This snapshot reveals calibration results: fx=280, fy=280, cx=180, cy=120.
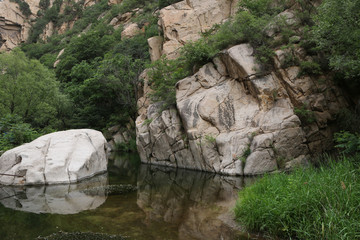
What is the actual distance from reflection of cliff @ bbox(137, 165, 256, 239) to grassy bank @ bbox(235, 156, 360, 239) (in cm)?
79

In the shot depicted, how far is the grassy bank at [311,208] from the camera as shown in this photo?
15.0ft

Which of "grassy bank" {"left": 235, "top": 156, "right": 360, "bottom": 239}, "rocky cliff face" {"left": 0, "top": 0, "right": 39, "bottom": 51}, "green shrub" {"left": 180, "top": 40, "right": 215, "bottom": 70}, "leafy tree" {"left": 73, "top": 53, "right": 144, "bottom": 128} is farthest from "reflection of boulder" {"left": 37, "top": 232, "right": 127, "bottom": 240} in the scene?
"rocky cliff face" {"left": 0, "top": 0, "right": 39, "bottom": 51}

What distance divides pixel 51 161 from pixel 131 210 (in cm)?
626

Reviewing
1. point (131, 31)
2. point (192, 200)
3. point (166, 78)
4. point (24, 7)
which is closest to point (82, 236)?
point (192, 200)

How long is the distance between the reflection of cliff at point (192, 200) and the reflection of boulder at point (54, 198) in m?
1.65

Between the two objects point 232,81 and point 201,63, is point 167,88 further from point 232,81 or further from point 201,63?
point 232,81

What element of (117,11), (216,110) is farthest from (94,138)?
(117,11)

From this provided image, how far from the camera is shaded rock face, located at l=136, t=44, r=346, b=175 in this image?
1363cm

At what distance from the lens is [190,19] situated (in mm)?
26328

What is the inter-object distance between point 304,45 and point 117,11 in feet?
131

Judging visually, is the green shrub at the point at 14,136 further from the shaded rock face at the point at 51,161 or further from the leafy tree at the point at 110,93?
the leafy tree at the point at 110,93

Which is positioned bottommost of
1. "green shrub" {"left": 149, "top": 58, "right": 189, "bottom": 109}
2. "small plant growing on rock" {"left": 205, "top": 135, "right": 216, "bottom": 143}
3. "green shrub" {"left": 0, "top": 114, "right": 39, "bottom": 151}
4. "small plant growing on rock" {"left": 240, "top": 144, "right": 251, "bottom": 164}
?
"small plant growing on rock" {"left": 240, "top": 144, "right": 251, "bottom": 164}

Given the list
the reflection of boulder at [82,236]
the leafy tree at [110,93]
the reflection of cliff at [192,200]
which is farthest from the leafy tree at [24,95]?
the reflection of boulder at [82,236]

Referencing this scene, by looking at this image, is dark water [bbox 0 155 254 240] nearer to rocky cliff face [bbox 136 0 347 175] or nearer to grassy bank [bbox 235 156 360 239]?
grassy bank [bbox 235 156 360 239]
